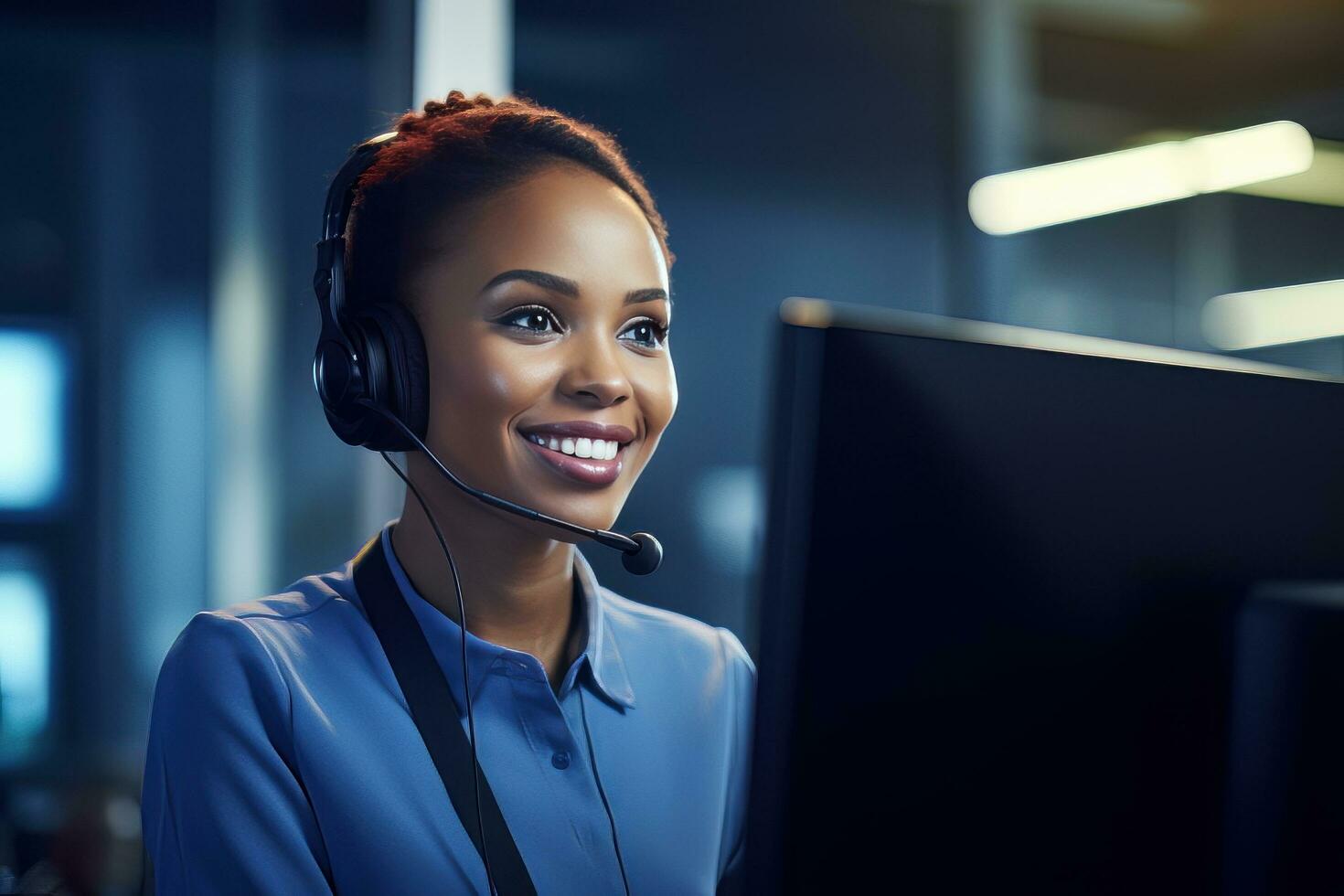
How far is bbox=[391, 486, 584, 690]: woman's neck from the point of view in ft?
3.35

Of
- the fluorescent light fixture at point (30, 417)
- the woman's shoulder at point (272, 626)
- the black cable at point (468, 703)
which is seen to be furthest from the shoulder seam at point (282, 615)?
the fluorescent light fixture at point (30, 417)

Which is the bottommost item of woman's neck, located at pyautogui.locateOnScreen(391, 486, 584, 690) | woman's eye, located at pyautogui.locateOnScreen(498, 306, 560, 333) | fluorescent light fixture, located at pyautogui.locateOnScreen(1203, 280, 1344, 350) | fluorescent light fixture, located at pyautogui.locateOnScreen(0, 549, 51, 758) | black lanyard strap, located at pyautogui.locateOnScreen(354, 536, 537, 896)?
fluorescent light fixture, located at pyautogui.locateOnScreen(0, 549, 51, 758)

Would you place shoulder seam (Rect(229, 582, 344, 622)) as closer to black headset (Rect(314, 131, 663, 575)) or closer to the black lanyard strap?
the black lanyard strap

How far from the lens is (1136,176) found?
2170 millimetres

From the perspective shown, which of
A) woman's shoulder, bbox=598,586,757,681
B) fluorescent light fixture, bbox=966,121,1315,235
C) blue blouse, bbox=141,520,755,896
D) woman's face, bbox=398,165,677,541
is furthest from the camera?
fluorescent light fixture, bbox=966,121,1315,235

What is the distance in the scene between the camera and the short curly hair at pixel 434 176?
1.03 metres

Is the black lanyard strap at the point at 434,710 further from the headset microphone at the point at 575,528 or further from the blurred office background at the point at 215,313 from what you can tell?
the blurred office background at the point at 215,313

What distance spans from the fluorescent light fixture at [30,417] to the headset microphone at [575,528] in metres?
0.81

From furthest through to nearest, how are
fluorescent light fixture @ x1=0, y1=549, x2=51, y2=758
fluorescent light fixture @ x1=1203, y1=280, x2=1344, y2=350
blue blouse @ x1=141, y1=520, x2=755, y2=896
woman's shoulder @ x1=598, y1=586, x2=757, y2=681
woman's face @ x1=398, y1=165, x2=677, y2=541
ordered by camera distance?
1. fluorescent light fixture @ x1=1203, y1=280, x2=1344, y2=350
2. fluorescent light fixture @ x1=0, y1=549, x2=51, y2=758
3. woman's shoulder @ x1=598, y1=586, x2=757, y2=681
4. woman's face @ x1=398, y1=165, x2=677, y2=541
5. blue blouse @ x1=141, y1=520, x2=755, y2=896

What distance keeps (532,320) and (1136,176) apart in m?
1.59

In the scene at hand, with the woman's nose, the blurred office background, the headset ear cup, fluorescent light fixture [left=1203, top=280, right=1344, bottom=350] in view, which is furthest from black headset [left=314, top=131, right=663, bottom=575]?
fluorescent light fixture [left=1203, top=280, right=1344, bottom=350]

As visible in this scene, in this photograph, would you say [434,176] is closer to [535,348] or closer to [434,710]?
[535,348]

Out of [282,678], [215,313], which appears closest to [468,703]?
[282,678]

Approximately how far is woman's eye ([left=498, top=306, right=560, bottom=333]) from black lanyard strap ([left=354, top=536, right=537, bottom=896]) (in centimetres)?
25
